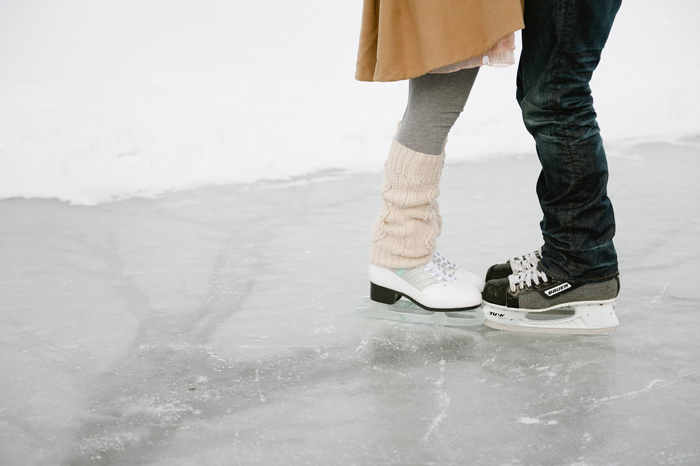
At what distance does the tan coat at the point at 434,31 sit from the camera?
1228mm

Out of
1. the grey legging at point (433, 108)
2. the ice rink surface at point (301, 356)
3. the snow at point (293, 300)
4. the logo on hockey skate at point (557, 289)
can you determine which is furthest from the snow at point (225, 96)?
the logo on hockey skate at point (557, 289)

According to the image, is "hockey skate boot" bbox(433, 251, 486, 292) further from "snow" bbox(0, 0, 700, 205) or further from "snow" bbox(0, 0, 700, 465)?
"snow" bbox(0, 0, 700, 205)

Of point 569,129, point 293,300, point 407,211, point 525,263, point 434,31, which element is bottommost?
point 293,300

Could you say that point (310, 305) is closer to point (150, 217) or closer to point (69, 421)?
point (69, 421)

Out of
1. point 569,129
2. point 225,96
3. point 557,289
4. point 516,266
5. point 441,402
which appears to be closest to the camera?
point 441,402

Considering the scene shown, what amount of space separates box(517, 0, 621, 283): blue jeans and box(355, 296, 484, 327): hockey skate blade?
18 cm

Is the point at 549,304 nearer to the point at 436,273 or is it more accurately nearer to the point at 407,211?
the point at 436,273

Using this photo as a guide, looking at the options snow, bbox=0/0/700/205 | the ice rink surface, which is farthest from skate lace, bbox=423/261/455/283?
snow, bbox=0/0/700/205

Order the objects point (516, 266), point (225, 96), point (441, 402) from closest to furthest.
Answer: point (441, 402), point (516, 266), point (225, 96)

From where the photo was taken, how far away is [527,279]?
1.46m

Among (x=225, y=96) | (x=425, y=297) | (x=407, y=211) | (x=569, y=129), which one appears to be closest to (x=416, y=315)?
(x=425, y=297)

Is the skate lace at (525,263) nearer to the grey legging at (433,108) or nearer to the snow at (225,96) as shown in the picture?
the grey legging at (433,108)

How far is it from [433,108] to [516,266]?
1.27 feet

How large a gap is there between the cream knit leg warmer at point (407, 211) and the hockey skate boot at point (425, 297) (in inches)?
1.0
